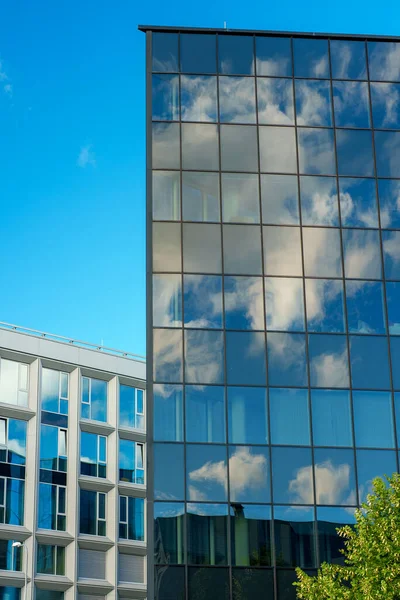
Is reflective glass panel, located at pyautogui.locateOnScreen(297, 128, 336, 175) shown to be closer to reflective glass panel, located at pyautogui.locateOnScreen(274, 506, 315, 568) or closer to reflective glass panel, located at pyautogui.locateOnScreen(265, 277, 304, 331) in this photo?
reflective glass panel, located at pyautogui.locateOnScreen(265, 277, 304, 331)

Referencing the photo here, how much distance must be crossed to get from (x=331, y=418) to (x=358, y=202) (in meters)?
8.90

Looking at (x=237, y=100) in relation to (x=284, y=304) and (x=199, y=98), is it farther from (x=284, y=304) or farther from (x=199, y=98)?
(x=284, y=304)

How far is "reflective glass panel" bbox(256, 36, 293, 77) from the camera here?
4100 centimetres

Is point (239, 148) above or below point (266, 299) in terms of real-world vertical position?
above

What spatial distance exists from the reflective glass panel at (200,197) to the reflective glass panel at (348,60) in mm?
7122

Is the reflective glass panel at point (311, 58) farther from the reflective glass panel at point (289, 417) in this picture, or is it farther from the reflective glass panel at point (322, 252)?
the reflective glass panel at point (289, 417)

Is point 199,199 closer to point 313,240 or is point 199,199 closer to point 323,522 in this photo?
point 313,240

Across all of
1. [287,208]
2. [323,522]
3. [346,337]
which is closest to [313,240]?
[287,208]

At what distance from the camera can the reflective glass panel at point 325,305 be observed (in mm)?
37812

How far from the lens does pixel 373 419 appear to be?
3684cm

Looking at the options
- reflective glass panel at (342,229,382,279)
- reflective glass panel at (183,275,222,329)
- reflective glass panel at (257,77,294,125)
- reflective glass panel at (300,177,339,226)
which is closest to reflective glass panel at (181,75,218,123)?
reflective glass panel at (257,77,294,125)

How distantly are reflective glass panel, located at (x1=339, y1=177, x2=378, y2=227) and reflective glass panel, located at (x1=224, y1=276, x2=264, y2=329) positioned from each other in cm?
456

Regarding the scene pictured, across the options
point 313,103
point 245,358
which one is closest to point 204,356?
point 245,358

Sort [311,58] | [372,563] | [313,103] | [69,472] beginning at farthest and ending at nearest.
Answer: [69,472] → [311,58] → [313,103] → [372,563]
